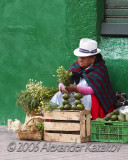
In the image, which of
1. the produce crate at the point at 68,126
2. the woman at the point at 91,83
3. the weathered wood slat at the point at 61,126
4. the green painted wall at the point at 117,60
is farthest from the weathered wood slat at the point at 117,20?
the weathered wood slat at the point at 61,126

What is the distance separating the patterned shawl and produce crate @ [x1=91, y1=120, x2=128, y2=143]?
630 millimetres

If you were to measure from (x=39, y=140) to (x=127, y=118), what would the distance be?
4.13ft

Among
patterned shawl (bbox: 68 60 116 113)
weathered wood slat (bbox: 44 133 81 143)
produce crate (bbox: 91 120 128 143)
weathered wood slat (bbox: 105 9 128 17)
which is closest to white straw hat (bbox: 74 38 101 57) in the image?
patterned shawl (bbox: 68 60 116 113)

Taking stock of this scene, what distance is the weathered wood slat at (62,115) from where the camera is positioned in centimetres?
687

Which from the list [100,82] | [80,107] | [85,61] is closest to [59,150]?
[80,107]

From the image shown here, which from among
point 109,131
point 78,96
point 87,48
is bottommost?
point 109,131

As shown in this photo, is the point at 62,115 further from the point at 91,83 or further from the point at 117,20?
the point at 117,20

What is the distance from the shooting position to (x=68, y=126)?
694cm

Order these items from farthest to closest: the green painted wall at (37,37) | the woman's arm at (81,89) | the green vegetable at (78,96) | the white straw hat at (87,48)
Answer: the green painted wall at (37,37)
the white straw hat at (87,48)
the woman's arm at (81,89)
the green vegetable at (78,96)

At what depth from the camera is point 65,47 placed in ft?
27.6

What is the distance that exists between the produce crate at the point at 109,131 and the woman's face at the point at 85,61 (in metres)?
1.04

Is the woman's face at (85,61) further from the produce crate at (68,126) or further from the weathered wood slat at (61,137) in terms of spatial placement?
the weathered wood slat at (61,137)

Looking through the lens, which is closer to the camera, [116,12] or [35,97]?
[35,97]

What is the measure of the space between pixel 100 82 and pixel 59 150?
63.1 inches
